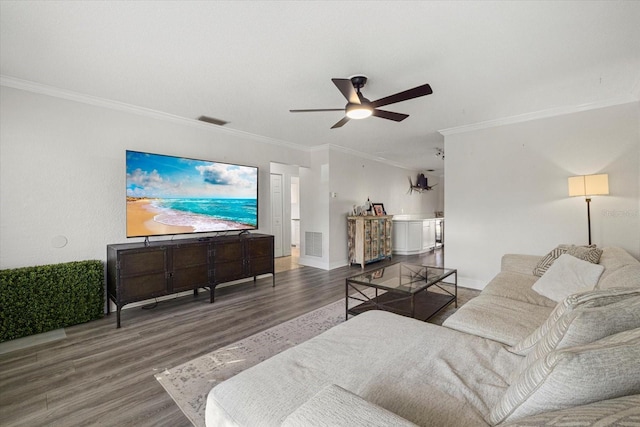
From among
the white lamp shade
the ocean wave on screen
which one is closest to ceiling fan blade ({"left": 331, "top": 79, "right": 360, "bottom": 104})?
the ocean wave on screen

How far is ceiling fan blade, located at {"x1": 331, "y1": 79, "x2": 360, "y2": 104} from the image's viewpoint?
232cm

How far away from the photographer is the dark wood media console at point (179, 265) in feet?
10.1

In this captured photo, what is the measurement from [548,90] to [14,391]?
214 inches

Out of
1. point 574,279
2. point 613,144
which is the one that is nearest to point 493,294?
point 574,279

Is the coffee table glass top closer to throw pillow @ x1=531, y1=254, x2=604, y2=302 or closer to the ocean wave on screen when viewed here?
throw pillow @ x1=531, y1=254, x2=604, y2=302

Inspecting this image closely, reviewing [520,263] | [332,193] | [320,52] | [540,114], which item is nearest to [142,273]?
[320,52]

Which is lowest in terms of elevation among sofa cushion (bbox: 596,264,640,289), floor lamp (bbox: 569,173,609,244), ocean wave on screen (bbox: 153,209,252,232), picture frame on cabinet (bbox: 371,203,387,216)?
sofa cushion (bbox: 596,264,640,289)

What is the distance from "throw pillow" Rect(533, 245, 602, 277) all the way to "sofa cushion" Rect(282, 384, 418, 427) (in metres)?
3.09

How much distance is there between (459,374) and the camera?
1.29 meters

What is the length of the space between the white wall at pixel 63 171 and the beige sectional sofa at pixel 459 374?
3085 millimetres

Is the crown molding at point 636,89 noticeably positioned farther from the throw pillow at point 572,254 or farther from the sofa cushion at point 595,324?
the sofa cushion at point 595,324

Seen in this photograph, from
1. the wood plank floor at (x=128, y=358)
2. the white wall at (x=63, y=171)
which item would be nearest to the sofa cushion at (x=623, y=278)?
the wood plank floor at (x=128, y=358)

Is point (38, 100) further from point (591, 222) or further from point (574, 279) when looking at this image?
point (591, 222)

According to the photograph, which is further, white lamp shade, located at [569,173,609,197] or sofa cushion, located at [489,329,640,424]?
white lamp shade, located at [569,173,609,197]
